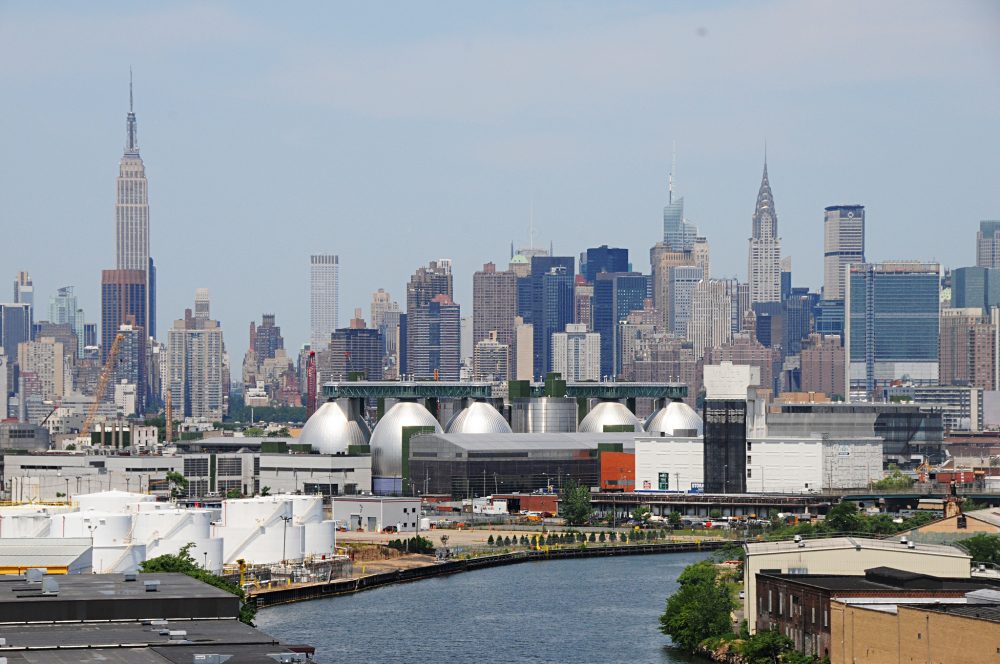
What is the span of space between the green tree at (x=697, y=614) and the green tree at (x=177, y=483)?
58767mm

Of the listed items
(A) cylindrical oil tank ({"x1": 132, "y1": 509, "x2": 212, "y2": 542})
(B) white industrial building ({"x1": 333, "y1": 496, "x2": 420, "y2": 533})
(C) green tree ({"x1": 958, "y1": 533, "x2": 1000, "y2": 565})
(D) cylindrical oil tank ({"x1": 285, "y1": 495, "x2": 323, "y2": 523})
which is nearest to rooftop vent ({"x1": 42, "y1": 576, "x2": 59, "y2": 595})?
(C) green tree ({"x1": 958, "y1": 533, "x2": 1000, "y2": 565})

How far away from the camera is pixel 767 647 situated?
47.1m

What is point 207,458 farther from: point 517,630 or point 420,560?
point 517,630

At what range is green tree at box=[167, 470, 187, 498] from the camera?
367 ft

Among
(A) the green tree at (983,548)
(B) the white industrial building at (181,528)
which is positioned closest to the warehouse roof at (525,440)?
(B) the white industrial building at (181,528)

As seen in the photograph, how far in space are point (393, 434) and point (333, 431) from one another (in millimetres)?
4804

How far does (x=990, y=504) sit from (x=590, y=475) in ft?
74.9

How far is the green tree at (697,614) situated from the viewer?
5284 cm

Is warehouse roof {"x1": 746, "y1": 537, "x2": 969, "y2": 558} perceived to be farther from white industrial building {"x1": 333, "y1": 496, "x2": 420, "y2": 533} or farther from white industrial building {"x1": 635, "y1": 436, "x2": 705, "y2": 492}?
white industrial building {"x1": 635, "y1": 436, "x2": 705, "y2": 492}

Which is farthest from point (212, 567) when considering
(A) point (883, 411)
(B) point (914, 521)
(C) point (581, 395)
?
(A) point (883, 411)

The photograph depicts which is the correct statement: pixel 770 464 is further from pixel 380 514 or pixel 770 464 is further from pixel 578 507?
pixel 380 514

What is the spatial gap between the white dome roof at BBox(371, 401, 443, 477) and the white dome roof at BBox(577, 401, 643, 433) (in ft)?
36.7

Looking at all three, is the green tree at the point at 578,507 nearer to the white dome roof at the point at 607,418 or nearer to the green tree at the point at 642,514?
the green tree at the point at 642,514

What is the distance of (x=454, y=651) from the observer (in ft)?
175
